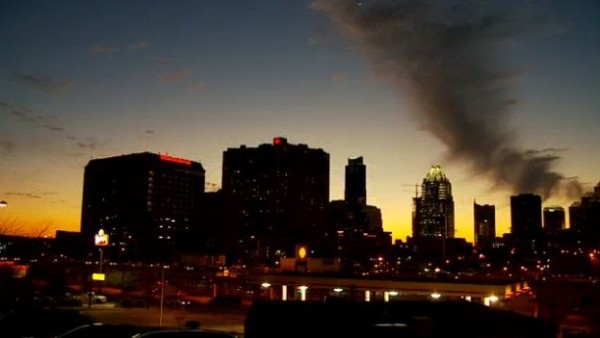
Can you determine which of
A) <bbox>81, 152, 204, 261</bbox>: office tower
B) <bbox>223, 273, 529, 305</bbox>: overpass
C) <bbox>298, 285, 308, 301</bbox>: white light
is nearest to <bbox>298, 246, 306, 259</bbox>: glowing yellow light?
<bbox>223, 273, 529, 305</bbox>: overpass

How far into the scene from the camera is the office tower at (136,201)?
610ft

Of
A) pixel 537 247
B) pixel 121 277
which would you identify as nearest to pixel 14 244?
pixel 121 277

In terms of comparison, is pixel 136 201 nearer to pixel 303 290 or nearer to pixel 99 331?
pixel 303 290

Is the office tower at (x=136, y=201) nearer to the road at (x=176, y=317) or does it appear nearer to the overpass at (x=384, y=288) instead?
the road at (x=176, y=317)

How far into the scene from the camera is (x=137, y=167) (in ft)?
632

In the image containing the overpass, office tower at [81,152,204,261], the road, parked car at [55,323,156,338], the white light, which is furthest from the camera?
office tower at [81,152,204,261]

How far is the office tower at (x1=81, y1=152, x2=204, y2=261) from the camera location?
186000mm

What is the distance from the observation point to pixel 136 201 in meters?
189

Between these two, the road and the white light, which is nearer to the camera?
the road

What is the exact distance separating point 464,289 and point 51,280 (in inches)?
1957

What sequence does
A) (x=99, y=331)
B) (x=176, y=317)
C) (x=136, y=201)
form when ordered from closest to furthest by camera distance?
(x=99, y=331)
(x=176, y=317)
(x=136, y=201)

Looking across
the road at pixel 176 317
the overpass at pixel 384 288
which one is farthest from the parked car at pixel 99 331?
the overpass at pixel 384 288

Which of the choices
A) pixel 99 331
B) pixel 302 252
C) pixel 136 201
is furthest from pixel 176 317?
pixel 136 201

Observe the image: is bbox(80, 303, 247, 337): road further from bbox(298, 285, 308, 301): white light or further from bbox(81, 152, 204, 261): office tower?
bbox(81, 152, 204, 261): office tower
